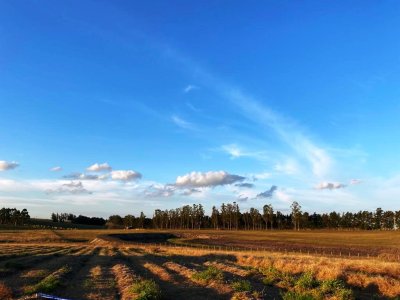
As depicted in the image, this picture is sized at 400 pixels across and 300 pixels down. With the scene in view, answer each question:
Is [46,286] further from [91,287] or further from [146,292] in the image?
[146,292]

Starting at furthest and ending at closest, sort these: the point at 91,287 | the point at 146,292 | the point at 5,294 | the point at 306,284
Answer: the point at 91,287, the point at 306,284, the point at 5,294, the point at 146,292

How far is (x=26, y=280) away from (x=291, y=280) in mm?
Answer: 15336

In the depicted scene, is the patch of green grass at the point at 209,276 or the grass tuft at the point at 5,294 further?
the patch of green grass at the point at 209,276

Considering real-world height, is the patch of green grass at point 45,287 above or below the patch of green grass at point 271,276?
below

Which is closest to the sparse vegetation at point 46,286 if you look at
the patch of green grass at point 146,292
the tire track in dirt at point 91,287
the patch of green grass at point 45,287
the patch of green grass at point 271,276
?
the patch of green grass at point 45,287

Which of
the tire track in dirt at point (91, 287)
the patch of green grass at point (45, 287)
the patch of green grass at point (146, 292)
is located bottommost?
the tire track in dirt at point (91, 287)

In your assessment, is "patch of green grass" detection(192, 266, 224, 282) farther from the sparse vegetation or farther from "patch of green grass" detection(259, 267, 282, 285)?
the sparse vegetation

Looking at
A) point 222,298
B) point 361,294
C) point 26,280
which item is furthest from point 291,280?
point 26,280

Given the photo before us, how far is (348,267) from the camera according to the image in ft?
92.5

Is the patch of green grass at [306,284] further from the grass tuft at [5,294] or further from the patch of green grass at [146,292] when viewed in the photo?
the grass tuft at [5,294]

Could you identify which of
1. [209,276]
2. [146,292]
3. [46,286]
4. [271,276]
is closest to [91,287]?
[46,286]

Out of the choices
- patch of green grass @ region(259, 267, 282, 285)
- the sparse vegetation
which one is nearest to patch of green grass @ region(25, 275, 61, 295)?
the sparse vegetation

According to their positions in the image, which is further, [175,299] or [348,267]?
[348,267]

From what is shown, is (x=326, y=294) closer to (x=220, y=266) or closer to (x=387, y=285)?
(x=387, y=285)
